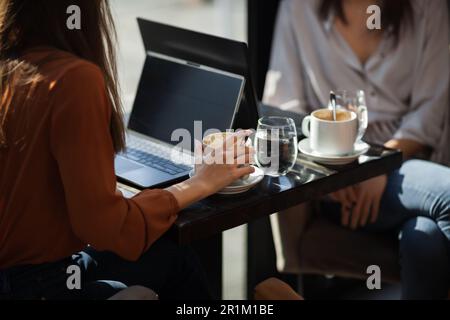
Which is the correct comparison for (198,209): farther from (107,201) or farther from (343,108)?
(343,108)

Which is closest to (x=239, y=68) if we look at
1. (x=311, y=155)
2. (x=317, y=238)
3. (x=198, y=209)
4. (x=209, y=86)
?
(x=209, y=86)

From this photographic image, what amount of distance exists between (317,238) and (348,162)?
0.38m

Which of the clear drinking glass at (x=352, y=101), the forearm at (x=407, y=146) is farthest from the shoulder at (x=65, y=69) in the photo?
the forearm at (x=407, y=146)

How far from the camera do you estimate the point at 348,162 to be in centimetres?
152

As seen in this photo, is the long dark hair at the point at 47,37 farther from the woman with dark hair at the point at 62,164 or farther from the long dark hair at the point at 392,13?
the long dark hair at the point at 392,13

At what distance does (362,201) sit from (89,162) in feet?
2.75

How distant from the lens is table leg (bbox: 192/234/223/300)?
179cm

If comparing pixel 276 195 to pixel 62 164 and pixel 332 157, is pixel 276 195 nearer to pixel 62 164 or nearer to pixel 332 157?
pixel 332 157

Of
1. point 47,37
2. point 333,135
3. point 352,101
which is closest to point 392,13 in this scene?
point 352,101

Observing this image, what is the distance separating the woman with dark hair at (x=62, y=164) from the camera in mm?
1166

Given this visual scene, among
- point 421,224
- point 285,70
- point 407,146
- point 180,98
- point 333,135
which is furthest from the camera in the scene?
point 285,70

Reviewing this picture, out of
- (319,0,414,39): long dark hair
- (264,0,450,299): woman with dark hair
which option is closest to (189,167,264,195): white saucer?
(264,0,450,299): woman with dark hair

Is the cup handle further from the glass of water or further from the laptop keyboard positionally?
the laptop keyboard

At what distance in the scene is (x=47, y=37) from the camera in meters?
1.25
